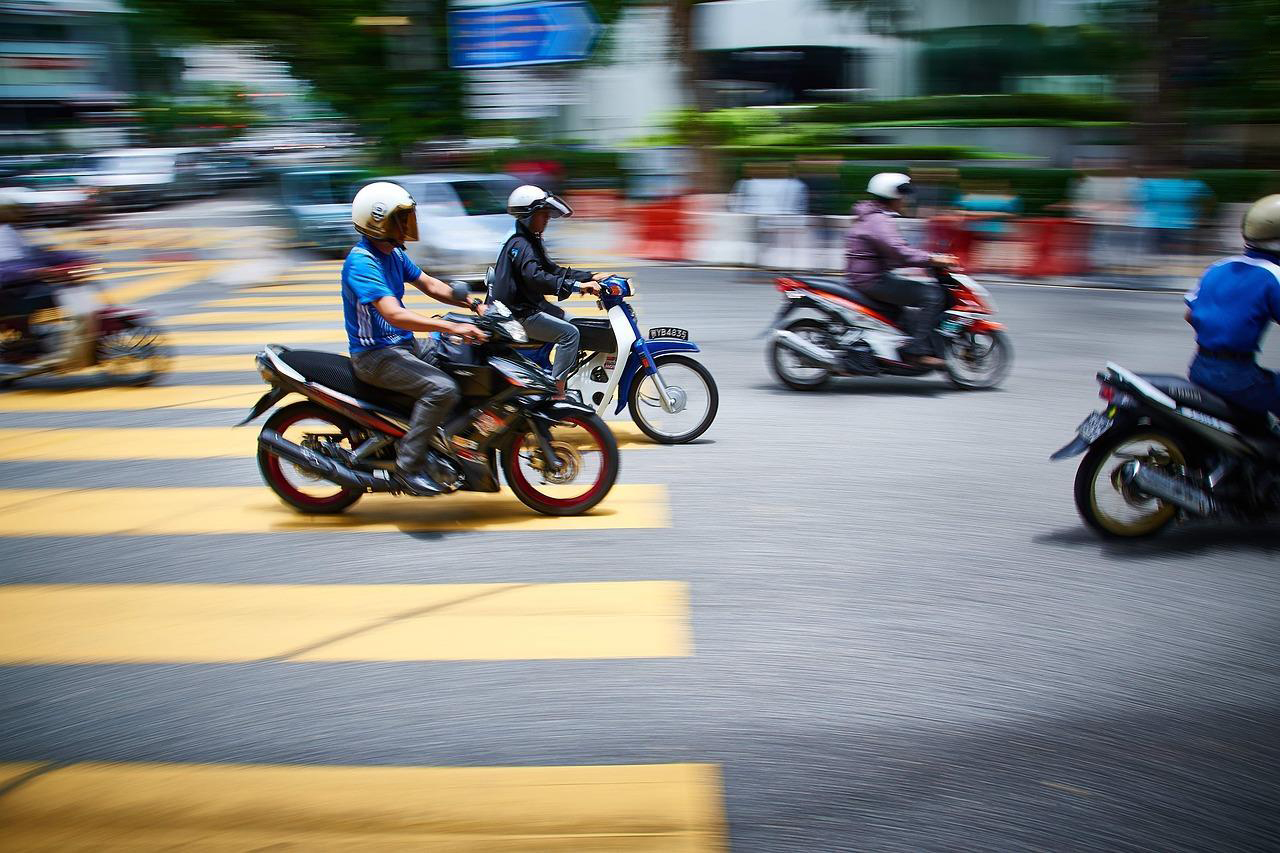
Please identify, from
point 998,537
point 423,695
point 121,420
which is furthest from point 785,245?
point 423,695

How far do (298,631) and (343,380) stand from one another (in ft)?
5.73

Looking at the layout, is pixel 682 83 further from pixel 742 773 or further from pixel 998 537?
pixel 742 773

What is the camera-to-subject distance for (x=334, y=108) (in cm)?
3262

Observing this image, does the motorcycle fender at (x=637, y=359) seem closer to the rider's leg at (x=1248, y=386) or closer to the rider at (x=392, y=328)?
the rider at (x=392, y=328)

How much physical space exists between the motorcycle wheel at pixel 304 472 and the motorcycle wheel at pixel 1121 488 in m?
3.92

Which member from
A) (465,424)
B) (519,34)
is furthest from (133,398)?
(519,34)

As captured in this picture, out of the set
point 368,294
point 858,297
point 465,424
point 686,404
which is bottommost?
point 686,404

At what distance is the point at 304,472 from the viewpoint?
627cm

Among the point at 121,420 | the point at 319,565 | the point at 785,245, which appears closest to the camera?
the point at 319,565

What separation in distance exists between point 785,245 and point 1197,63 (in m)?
13.3

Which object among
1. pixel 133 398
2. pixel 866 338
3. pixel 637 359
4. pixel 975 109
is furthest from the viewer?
pixel 975 109

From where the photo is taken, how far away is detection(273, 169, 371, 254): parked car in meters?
18.6

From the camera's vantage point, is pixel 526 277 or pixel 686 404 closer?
pixel 526 277

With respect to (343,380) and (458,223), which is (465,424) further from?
(458,223)
